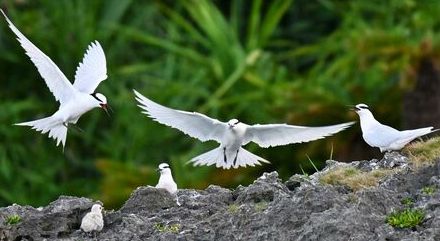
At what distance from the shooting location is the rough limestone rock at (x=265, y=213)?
12.3 metres

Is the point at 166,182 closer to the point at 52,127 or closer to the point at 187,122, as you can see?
the point at 187,122

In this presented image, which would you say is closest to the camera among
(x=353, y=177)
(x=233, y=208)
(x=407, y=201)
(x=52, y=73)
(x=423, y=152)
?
(x=407, y=201)

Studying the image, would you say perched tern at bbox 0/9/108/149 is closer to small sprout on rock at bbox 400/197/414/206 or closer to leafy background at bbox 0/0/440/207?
small sprout on rock at bbox 400/197/414/206

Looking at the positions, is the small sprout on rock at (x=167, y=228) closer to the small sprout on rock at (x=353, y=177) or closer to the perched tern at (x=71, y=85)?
the small sprout on rock at (x=353, y=177)

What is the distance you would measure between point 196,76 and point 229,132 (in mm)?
12057

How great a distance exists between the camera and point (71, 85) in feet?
52.2

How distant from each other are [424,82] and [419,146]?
34.3 ft

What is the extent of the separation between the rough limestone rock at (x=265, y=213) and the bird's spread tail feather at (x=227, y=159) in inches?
82.0

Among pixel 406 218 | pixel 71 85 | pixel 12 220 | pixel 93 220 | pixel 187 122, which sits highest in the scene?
pixel 71 85

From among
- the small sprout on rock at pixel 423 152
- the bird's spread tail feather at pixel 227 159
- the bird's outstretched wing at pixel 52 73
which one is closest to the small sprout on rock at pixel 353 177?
the small sprout on rock at pixel 423 152

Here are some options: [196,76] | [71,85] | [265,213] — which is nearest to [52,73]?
[71,85]

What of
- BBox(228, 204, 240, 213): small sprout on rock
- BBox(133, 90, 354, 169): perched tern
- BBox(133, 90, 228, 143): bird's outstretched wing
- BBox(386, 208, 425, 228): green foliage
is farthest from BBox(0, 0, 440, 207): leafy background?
BBox(386, 208, 425, 228): green foliage

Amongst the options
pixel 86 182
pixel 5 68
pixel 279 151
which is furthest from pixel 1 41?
pixel 279 151

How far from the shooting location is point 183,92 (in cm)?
2689
